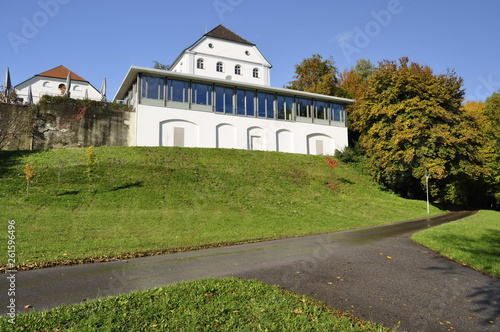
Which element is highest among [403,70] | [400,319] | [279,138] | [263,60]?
[263,60]

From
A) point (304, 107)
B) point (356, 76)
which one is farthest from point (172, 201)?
point (356, 76)

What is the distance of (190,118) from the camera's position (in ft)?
112

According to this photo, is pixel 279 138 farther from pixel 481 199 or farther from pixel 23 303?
pixel 23 303

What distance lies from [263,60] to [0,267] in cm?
4773

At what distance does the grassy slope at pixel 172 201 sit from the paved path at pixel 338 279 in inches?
91.3

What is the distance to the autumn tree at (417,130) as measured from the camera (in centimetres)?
2861

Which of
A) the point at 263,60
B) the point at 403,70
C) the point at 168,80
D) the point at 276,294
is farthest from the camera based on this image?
the point at 263,60

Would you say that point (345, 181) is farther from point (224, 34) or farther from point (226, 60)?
point (224, 34)

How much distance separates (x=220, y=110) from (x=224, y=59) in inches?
583

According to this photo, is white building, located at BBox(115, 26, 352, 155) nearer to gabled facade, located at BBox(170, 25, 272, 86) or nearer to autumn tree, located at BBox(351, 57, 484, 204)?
gabled facade, located at BBox(170, 25, 272, 86)

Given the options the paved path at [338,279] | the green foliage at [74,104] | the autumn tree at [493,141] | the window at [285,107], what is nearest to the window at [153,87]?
the green foliage at [74,104]

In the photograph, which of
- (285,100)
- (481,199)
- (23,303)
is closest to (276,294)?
(23,303)

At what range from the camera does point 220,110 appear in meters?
36.3

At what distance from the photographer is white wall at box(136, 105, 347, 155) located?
106 ft
